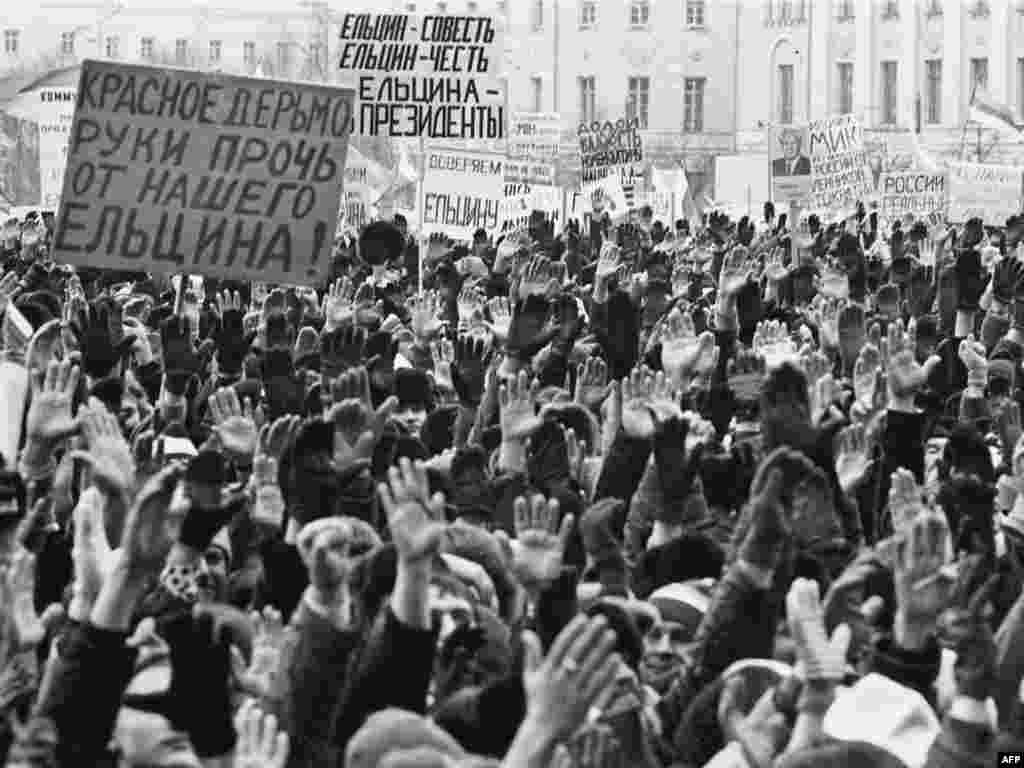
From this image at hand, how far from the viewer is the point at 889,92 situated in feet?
248

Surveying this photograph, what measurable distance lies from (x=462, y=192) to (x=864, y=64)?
178 ft

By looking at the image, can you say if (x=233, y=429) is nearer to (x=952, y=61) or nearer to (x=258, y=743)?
(x=258, y=743)

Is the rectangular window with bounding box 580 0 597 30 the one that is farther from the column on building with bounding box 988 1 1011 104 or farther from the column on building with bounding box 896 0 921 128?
the column on building with bounding box 988 1 1011 104

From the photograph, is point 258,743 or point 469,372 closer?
point 258,743

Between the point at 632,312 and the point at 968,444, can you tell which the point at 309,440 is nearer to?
the point at 968,444

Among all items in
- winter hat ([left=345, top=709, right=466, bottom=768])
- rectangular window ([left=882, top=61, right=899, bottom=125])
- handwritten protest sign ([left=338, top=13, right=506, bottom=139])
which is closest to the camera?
winter hat ([left=345, top=709, right=466, bottom=768])

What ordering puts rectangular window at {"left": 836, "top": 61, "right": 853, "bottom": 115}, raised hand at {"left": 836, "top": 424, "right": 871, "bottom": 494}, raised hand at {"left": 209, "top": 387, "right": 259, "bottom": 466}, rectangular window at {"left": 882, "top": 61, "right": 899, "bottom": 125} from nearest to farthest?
raised hand at {"left": 209, "top": 387, "right": 259, "bottom": 466} → raised hand at {"left": 836, "top": 424, "right": 871, "bottom": 494} → rectangular window at {"left": 882, "top": 61, "right": 899, "bottom": 125} → rectangular window at {"left": 836, "top": 61, "right": 853, "bottom": 115}

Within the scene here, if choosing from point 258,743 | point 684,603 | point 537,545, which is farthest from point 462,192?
point 258,743

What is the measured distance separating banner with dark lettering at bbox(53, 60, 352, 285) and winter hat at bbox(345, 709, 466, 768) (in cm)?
575

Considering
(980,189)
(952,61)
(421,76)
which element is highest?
(952,61)

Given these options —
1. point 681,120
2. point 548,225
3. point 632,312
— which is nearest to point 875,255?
point 548,225

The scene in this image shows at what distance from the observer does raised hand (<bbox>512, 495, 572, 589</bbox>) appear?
20.8 feet

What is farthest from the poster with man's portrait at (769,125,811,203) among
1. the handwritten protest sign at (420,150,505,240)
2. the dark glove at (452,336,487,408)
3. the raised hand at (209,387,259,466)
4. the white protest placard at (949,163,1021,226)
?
the raised hand at (209,387,259,466)

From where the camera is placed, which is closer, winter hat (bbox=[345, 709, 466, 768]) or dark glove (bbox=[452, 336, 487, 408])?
winter hat (bbox=[345, 709, 466, 768])
